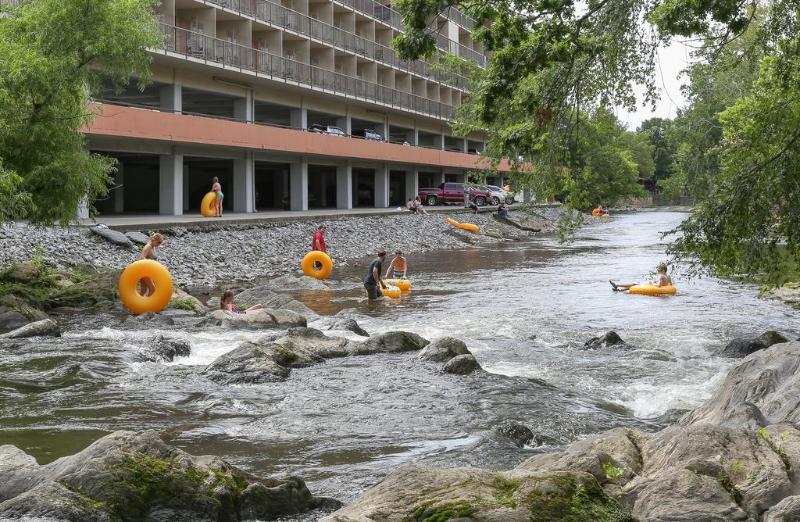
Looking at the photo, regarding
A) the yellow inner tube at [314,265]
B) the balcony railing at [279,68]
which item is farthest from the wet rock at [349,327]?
the balcony railing at [279,68]

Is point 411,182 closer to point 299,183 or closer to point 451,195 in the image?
point 451,195

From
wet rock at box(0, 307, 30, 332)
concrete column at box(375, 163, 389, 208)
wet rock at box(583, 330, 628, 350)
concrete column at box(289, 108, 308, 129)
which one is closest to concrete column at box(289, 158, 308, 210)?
concrete column at box(289, 108, 308, 129)

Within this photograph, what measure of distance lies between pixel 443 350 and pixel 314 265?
46.4ft

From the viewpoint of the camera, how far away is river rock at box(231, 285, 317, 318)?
1961 centimetres

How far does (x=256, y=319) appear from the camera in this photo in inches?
691

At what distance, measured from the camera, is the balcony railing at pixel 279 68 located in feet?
123

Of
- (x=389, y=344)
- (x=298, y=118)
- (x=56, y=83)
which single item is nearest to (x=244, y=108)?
(x=298, y=118)

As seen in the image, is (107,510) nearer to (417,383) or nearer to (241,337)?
(417,383)

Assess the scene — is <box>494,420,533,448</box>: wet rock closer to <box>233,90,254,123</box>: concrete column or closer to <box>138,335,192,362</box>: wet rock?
<box>138,335,192,362</box>: wet rock

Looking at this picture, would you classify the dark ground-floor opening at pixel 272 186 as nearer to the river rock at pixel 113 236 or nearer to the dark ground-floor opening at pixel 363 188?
the dark ground-floor opening at pixel 363 188

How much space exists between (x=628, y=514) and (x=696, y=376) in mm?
8350

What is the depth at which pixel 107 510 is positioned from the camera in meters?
6.04

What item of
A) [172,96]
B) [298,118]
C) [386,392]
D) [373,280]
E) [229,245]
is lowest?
[386,392]

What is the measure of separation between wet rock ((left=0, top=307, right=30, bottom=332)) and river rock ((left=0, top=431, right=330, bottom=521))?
10080mm
